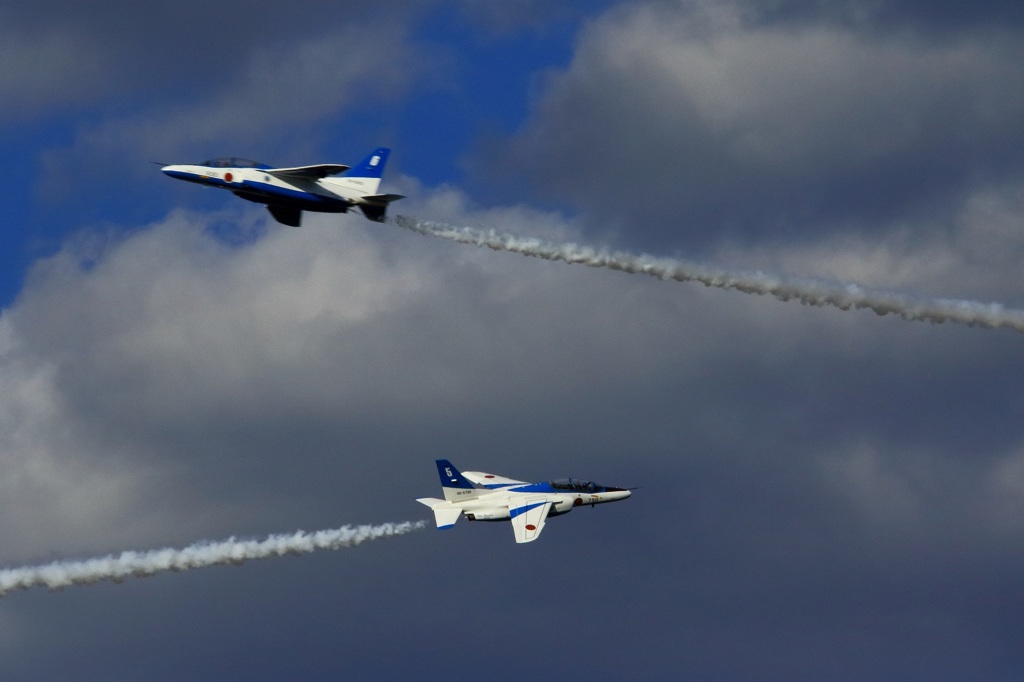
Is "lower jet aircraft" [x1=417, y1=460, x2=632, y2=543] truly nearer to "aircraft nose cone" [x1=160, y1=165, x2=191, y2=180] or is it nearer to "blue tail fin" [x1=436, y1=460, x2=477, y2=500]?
"blue tail fin" [x1=436, y1=460, x2=477, y2=500]

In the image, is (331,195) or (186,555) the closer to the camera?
(331,195)

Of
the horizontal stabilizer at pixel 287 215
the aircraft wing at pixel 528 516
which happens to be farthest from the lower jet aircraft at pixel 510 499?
the horizontal stabilizer at pixel 287 215

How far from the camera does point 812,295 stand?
3711 inches

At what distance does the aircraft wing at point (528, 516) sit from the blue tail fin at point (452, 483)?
9.51ft

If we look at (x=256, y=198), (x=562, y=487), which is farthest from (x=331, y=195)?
(x=562, y=487)

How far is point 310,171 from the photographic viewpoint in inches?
3506

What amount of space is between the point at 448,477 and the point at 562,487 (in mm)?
6126

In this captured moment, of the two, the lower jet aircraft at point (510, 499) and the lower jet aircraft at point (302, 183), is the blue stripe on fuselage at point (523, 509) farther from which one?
the lower jet aircraft at point (302, 183)

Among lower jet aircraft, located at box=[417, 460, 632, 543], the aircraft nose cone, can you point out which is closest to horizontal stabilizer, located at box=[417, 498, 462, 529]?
lower jet aircraft, located at box=[417, 460, 632, 543]

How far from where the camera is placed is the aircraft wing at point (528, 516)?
104 m

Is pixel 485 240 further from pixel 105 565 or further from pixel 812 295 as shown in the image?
pixel 105 565

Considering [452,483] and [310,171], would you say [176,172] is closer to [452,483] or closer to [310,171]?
[310,171]

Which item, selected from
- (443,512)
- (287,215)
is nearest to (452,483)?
(443,512)

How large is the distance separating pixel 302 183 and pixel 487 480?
91.9 ft
